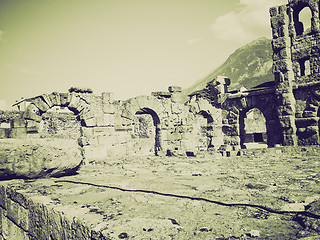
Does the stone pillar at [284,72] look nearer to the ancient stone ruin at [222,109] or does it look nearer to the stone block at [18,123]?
the ancient stone ruin at [222,109]

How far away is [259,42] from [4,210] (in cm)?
6051

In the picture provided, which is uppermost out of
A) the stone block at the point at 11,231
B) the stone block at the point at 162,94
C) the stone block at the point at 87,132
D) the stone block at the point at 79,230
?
the stone block at the point at 162,94

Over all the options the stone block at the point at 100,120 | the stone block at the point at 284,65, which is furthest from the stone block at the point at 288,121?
the stone block at the point at 100,120

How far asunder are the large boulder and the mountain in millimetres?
41342

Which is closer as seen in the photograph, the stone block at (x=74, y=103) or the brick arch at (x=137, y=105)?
the stone block at (x=74, y=103)

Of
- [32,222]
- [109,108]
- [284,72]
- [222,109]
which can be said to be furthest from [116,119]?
[284,72]

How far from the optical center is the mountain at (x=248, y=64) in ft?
153

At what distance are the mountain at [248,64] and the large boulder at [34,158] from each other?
41342 mm

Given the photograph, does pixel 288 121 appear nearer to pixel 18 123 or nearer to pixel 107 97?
pixel 107 97

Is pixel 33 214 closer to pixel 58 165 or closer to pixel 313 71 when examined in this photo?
pixel 58 165

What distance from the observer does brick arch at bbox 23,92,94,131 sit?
9.44 m

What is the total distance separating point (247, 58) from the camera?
51875 millimetres

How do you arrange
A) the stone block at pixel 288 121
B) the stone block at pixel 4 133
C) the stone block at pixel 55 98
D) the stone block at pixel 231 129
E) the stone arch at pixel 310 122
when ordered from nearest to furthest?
the stone block at pixel 4 133
the stone block at pixel 55 98
the stone arch at pixel 310 122
the stone block at pixel 288 121
the stone block at pixel 231 129

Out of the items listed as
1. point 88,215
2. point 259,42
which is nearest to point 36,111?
point 88,215
